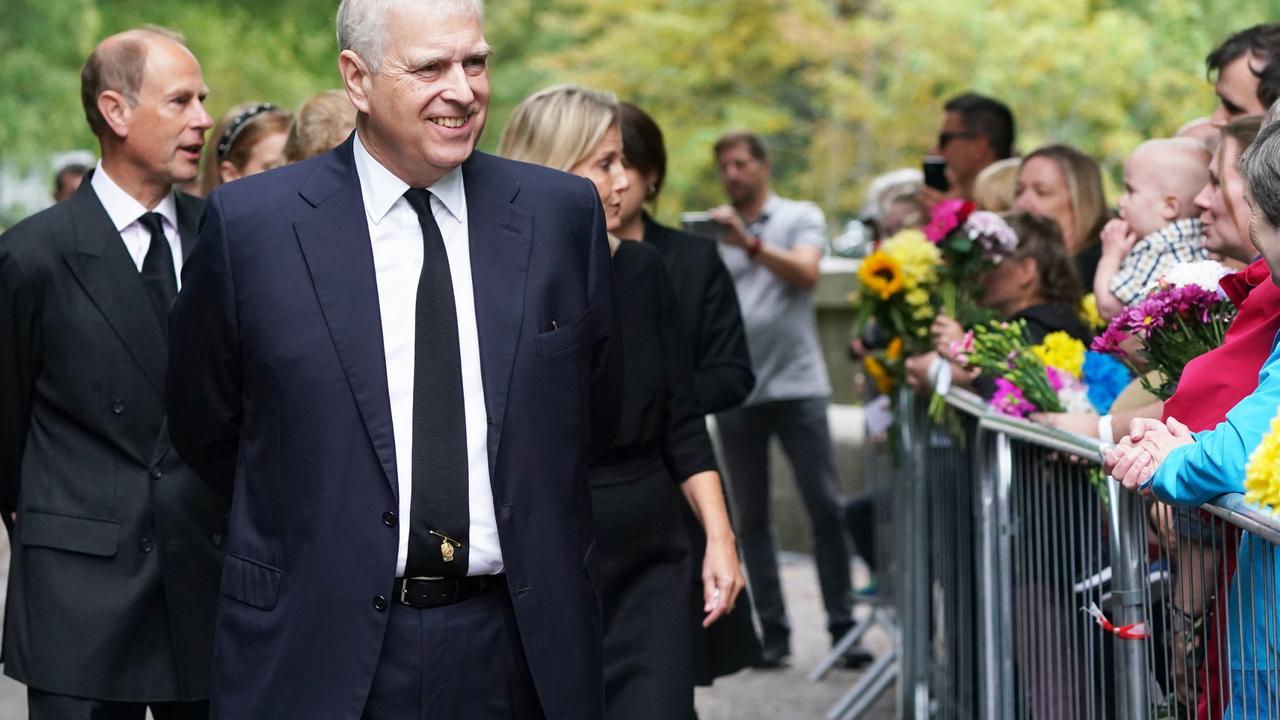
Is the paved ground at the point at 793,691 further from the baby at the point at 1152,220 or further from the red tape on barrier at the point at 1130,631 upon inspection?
the red tape on barrier at the point at 1130,631

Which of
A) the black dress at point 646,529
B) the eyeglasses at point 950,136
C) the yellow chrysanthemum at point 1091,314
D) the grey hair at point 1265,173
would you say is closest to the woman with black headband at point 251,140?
the black dress at point 646,529

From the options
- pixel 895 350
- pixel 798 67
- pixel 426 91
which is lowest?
pixel 895 350

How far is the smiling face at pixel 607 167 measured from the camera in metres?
4.83

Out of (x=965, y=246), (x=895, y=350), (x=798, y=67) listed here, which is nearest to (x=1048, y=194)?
(x=965, y=246)

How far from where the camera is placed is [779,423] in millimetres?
9148

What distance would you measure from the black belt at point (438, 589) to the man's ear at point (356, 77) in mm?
922

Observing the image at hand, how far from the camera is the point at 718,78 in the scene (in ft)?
92.5

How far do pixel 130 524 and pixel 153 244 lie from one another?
745 millimetres

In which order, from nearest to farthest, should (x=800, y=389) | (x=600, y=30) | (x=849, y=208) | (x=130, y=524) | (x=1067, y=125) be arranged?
1. (x=130, y=524)
2. (x=800, y=389)
3. (x=1067, y=125)
4. (x=849, y=208)
5. (x=600, y=30)

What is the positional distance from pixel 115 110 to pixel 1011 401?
257cm

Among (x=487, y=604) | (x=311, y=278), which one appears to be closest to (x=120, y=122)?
(x=311, y=278)

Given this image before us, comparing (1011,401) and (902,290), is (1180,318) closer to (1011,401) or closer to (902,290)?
(1011,401)

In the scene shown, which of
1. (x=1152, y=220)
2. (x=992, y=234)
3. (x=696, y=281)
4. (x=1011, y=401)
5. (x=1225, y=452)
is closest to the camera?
(x=1225, y=452)

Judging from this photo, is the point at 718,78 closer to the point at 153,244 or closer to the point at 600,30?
the point at 600,30
